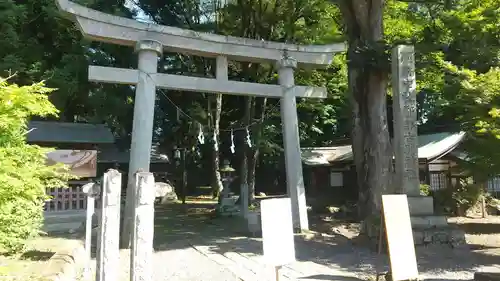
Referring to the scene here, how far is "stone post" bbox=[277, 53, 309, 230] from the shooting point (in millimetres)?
11828

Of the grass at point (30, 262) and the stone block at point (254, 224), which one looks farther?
the stone block at point (254, 224)

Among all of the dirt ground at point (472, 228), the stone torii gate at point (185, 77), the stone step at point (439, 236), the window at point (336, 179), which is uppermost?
the stone torii gate at point (185, 77)

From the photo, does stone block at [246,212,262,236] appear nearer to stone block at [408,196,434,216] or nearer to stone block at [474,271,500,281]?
stone block at [408,196,434,216]

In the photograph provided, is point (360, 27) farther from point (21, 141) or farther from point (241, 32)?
point (21, 141)

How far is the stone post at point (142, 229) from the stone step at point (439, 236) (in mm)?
7149

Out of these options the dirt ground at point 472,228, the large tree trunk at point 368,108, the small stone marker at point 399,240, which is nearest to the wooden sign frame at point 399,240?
the small stone marker at point 399,240

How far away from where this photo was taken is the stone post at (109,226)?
5082mm

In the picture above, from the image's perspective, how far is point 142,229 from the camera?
466 cm

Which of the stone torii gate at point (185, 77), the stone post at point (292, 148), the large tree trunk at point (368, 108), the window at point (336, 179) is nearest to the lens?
the stone torii gate at point (185, 77)

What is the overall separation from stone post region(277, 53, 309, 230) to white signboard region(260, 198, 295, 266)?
6680mm

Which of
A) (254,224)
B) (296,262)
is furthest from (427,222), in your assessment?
(254,224)

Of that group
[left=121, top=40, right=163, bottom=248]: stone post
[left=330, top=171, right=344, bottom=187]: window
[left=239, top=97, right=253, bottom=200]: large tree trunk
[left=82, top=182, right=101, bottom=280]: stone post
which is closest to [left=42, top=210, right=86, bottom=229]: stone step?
[left=121, top=40, right=163, bottom=248]: stone post

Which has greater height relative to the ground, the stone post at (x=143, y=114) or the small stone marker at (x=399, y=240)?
the stone post at (x=143, y=114)

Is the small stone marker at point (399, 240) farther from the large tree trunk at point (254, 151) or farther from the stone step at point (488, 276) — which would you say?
the large tree trunk at point (254, 151)
